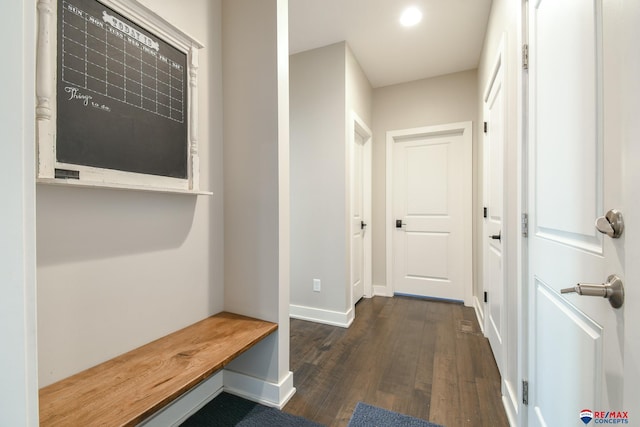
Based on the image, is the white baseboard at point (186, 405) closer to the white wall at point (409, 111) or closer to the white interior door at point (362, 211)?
the white interior door at point (362, 211)

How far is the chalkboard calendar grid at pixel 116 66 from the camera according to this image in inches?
38.1

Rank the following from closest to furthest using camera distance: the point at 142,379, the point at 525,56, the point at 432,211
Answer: the point at 142,379
the point at 525,56
the point at 432,211

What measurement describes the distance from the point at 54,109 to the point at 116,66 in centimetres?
32

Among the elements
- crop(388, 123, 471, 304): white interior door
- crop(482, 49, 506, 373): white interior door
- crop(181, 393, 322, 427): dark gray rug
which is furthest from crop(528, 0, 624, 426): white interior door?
crop(388, 123, 471, 304): white interior door

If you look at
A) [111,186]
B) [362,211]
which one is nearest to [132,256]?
[111,186]

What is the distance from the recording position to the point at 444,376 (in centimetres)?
179

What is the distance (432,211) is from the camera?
3336mm

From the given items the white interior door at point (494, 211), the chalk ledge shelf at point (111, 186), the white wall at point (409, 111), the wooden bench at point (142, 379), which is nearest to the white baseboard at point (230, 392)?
the wooden bench at point (142, 379)

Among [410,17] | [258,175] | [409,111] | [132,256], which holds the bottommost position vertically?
[132,256]

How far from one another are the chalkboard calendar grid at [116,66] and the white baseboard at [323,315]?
207 cm

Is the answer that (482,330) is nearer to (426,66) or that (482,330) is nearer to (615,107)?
(615,107)

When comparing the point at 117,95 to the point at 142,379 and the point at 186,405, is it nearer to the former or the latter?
the point at 142,379

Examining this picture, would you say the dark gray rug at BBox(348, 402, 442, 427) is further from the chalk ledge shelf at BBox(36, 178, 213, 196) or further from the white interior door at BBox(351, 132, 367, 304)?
the white interior door at BBox(351, 132, 367, 304)

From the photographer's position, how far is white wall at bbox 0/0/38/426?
47cm
